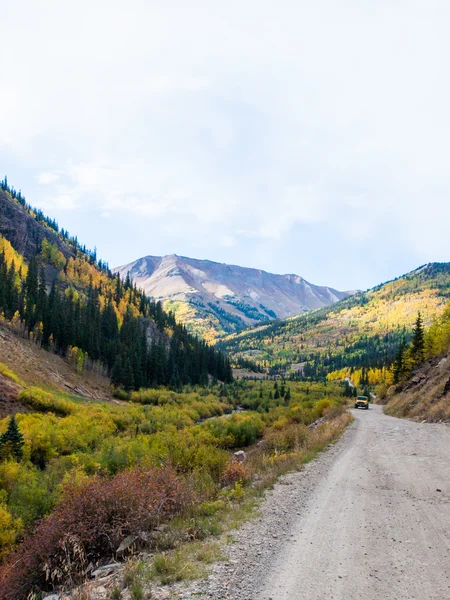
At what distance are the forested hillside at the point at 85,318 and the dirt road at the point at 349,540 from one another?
66825 millimetres

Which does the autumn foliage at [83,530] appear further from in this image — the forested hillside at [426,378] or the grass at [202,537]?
the forested hillside at [426,378]

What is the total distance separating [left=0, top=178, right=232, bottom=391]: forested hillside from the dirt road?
66.8m

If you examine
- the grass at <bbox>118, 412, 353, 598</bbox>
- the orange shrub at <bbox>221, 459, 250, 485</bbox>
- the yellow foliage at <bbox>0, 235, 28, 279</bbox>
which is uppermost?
the yellow foliage at <bbox>0, 235, 28, 279</bbox>

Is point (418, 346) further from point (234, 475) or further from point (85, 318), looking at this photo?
point (85, 318)

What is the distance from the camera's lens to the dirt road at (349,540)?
17.5 ft

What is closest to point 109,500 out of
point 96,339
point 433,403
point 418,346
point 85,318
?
point 433,403

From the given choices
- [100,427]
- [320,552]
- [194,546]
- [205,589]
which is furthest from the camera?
[100,427]

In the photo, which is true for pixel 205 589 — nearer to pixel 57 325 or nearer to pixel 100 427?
pixel 100 427

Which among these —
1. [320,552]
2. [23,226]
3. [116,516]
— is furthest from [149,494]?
[23,226]

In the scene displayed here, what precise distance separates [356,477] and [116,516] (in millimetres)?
7999

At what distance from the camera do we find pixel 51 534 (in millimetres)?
7281

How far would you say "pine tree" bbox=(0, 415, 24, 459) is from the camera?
54.6 ft

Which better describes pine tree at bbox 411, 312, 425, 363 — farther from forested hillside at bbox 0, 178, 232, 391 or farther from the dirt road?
forested hillside at bbox 0, 178, 232, 391

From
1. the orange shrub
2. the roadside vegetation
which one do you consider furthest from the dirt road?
the orange shrub
